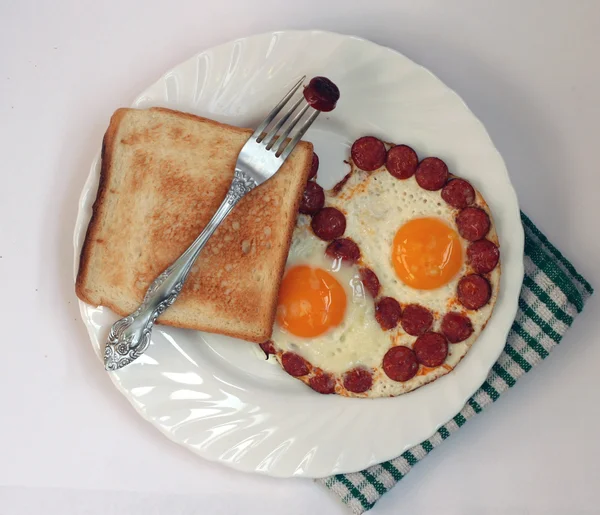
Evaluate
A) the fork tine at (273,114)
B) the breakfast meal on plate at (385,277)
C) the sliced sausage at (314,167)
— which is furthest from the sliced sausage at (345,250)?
the fork tine at (273,114)

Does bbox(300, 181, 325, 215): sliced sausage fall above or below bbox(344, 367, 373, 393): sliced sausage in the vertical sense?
above

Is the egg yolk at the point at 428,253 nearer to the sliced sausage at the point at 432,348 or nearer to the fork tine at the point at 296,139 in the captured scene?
the sliced sausage at the point at 432,348

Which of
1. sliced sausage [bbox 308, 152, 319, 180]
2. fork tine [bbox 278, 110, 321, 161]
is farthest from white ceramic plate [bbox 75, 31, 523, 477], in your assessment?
fork tine [bbox 278, 110, 321, 161]

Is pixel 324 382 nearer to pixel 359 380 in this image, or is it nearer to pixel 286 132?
pixel 359 380

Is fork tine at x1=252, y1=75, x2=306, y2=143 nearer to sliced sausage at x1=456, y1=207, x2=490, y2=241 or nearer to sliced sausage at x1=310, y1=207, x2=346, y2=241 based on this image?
sliced sausage at x1=310, y1=207, x2=346, y2=241

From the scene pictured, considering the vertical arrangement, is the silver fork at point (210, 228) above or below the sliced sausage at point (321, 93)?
below

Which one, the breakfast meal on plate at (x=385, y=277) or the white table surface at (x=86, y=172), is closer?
the breakfast meal on plate at (x=385, y=277)
